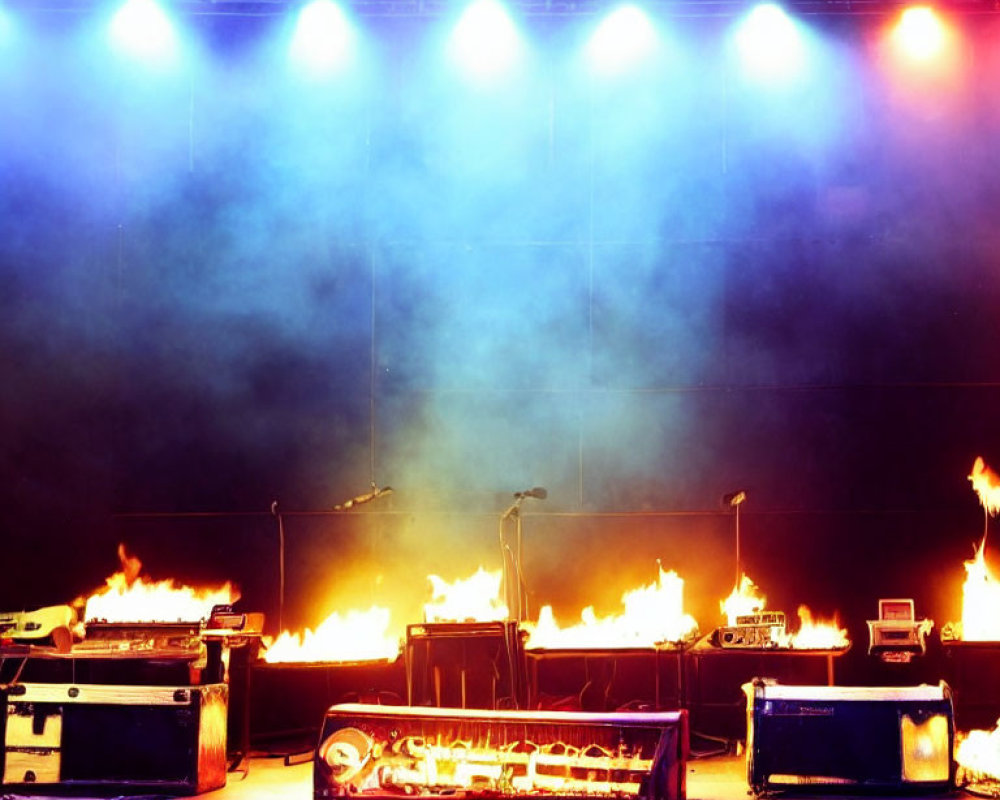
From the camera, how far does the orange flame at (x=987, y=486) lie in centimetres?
865

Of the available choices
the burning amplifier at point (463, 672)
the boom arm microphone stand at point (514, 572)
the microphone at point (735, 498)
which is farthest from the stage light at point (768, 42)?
the burning amplifier at point (463, 672)

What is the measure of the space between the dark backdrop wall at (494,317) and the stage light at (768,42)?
160mm

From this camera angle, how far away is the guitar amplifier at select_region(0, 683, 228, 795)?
22.1 feet

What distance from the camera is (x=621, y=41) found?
924cm

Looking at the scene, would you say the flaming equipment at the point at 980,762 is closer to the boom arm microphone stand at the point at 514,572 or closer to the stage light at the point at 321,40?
the boom arm microphone stand at the point at 514,572

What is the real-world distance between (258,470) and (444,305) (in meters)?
2.03

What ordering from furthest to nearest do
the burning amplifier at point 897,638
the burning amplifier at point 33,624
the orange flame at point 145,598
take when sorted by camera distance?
the orange flame at point 145,598, the burning amplifier at point 33,624, the burning amplifier at point 897,638

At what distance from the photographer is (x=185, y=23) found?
927 cm

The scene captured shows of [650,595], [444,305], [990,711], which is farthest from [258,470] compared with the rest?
[990,711]

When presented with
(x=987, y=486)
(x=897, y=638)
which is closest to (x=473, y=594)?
(x=897, y=638)

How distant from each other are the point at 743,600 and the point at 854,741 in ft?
7.26

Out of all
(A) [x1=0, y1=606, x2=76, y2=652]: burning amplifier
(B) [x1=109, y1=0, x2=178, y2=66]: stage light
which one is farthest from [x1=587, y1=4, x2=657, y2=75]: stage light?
(A) [x1=0, y1=606, x2=76, y2=652]: burning amplifier

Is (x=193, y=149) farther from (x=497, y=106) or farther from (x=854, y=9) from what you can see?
(x=854, y=9)

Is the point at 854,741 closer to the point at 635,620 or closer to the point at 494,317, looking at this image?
the point at 635,620
